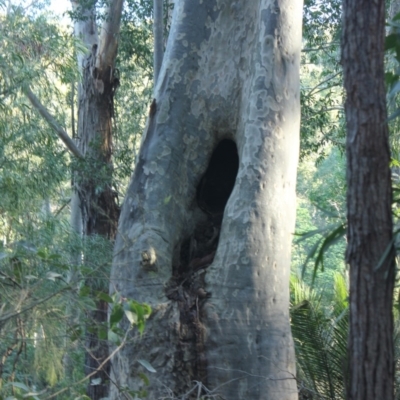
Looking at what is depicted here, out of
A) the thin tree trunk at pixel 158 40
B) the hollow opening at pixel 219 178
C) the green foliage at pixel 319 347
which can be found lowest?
the green foliage at pixel 319 347

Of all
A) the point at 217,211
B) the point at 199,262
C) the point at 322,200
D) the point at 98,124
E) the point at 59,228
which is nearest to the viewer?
the point at 199,262

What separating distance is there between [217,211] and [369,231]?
2.80 meters

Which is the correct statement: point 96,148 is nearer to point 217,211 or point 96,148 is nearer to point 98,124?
point 98,124

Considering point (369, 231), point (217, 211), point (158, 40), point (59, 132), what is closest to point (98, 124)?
point (59, 132)

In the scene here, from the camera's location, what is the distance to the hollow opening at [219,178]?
5.28 m

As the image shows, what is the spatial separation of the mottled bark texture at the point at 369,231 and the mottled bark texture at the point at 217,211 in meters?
1.52

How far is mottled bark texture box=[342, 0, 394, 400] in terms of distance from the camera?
8.23 feet

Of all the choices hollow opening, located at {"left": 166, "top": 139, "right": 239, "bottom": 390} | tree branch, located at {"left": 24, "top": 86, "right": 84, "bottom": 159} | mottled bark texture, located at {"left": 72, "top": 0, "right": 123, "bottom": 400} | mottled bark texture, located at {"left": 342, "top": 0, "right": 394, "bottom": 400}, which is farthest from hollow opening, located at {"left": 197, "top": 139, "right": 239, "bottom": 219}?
tree branch, located at {"left": 24, "top": 86, "right": 84, "bottom": 159}

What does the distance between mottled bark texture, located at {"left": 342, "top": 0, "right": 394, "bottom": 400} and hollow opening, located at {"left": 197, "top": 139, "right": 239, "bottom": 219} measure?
2727mm

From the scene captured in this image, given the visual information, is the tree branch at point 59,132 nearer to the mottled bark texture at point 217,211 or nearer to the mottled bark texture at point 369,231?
the mottled bark texture at point 217,211

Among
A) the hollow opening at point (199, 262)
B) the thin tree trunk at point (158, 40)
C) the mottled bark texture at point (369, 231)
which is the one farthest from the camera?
the thin tree trunk at point (158, 40)

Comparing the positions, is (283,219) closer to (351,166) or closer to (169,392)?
(169,392)

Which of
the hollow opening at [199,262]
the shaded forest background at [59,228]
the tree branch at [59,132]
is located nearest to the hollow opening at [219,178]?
the hollow opening at [199,262]

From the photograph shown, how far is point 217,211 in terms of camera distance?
5.28 metres
